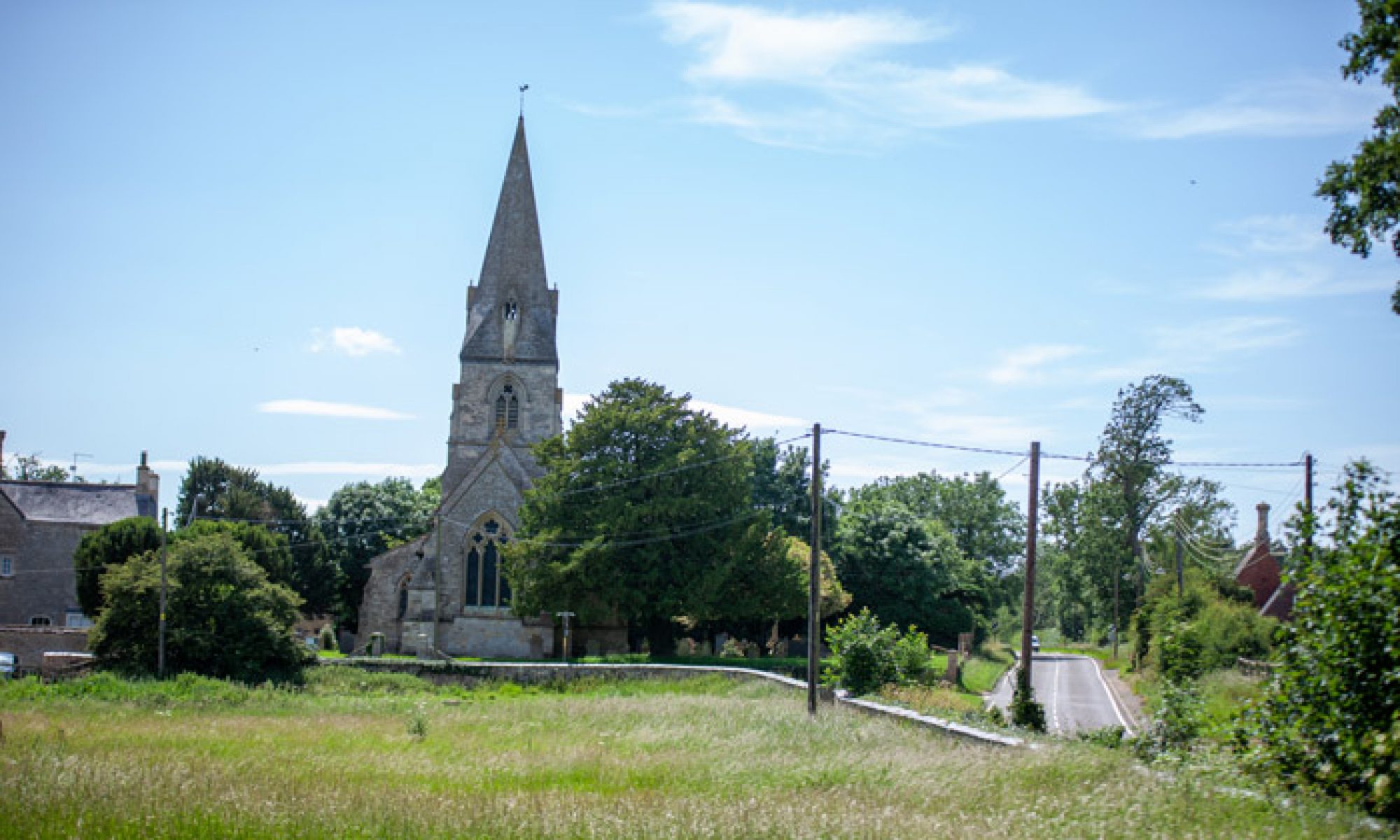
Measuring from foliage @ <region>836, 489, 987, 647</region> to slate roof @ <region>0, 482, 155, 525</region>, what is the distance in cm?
3600

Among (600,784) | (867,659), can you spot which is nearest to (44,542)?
(867,659)

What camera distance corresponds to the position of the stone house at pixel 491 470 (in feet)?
175

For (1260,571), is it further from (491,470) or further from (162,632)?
(162,632)

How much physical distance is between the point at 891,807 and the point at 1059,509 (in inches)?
2683

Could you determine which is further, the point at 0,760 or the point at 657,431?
the point at 657,431

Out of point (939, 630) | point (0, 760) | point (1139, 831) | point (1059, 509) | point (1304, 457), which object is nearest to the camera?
point (1139, 831)

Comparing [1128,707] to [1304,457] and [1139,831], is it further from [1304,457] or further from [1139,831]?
[1139,831]

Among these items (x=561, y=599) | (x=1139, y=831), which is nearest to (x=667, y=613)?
(x=561, y=599)

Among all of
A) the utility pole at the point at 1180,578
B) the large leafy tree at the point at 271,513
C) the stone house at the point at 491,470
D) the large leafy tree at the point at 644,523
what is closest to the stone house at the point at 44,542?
the large leafy tree at the point at 271,513

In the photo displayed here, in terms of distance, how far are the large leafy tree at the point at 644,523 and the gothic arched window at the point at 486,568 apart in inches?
237

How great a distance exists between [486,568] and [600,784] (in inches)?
1622

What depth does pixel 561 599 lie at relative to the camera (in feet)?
153

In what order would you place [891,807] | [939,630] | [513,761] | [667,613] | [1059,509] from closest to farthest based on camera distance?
1. [891,807]
2. [513,761]
3. [667,613]
4. [939,630]
5. [1059,509]

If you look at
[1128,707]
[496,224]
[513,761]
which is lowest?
[1128,707]
